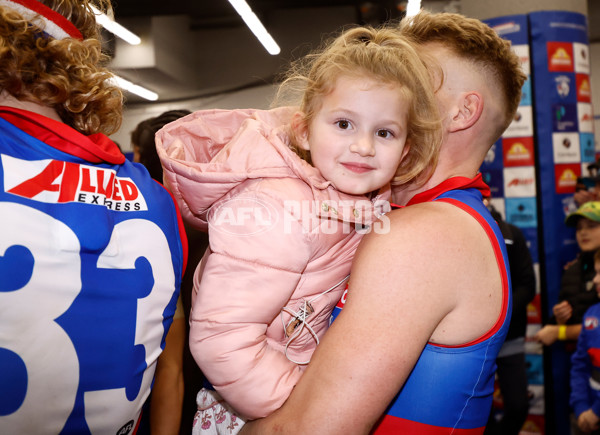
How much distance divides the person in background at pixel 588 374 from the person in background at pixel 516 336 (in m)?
0.33

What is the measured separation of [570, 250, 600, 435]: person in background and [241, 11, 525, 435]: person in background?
223 centimetres

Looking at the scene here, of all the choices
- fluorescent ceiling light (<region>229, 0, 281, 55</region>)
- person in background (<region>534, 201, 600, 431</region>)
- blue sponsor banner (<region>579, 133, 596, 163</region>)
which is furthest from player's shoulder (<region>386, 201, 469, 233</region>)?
fluorescent ceiling light (<region>229, 0, 281, 55</region>)

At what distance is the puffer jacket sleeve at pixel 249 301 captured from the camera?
1092 millimetres

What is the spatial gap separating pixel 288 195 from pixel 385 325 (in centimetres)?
41

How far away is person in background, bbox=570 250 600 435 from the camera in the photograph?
9.57 ft

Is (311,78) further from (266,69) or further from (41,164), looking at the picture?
(266,69)

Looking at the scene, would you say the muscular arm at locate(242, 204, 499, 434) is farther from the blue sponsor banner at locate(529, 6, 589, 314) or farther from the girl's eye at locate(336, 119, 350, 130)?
the blue sponsor banner at locate(529, 6, 589, 314)

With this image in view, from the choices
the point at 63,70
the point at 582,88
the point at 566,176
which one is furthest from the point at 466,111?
the point at 582,88

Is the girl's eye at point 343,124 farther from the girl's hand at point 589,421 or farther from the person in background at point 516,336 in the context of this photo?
the girl's hand at point 589,421

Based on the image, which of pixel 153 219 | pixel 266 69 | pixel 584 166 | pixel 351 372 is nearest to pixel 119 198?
pixel 153 219

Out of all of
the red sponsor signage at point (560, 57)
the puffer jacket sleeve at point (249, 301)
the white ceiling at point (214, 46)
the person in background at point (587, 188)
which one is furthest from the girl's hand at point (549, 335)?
the white ceiling at point (214, 46)

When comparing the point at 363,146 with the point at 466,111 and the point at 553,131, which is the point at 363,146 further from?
the point at 553,131

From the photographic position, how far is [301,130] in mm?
1454

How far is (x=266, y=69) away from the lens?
11180mm
